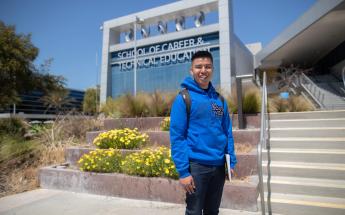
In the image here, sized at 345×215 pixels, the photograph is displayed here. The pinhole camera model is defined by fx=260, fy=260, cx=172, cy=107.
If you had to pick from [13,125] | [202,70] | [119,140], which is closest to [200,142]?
[202,70]

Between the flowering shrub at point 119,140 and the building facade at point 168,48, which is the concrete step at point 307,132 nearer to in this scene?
the flowering shrub at point 119,140

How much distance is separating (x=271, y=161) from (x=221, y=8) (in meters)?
25.5

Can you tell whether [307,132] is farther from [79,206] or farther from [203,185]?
[79,206]

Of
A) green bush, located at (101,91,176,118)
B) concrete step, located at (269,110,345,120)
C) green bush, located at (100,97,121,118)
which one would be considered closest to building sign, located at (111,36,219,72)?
green bush, located at (100,97,121,118)

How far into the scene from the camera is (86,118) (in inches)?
331

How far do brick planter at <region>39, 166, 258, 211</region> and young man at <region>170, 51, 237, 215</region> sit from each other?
1.35 meters

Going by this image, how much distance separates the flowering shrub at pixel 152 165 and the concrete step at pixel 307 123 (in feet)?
8.73

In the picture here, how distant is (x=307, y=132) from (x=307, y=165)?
1111 millimetres

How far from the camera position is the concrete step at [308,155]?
13.5 feet

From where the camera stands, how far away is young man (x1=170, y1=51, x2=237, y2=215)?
2.19 m

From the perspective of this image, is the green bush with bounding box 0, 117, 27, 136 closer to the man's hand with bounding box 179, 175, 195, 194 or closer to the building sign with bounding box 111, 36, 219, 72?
the man's hand with bounding box 179, 175, 195, 194

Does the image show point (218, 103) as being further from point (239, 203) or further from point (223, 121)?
point (239, 203)

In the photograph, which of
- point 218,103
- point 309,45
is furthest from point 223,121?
point 309,45

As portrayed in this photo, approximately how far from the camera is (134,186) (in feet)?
14.4
